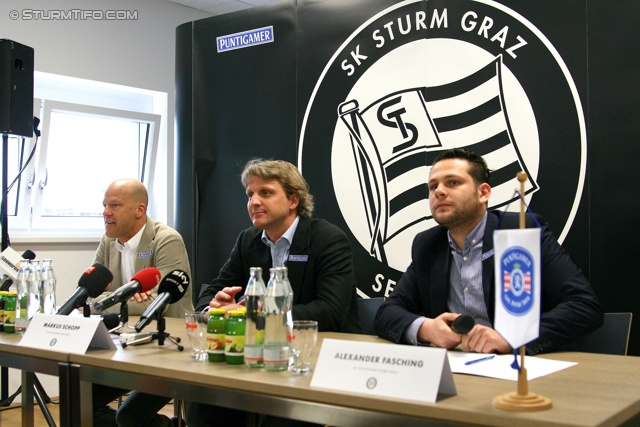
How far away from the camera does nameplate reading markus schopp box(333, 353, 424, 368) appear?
131cm

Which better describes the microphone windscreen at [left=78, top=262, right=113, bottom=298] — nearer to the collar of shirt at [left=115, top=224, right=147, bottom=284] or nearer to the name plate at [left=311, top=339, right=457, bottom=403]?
the collar of shirt at [left=115, top=224, right=147, bottom=284]

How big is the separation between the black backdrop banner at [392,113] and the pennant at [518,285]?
122cm

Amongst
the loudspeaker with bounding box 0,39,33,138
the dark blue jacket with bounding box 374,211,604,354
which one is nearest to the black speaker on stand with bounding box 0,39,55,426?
the loudspeaker with bounding box 0,39,33,138

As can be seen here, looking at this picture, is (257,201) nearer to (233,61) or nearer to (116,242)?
(116,242)

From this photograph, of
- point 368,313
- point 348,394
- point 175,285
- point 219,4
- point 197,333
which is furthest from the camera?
point 219,4

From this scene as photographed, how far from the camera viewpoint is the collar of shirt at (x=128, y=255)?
10.7ft

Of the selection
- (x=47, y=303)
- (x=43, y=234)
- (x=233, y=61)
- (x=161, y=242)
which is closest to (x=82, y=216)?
(x=43, y=234)

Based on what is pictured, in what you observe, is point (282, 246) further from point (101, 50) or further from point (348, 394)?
point (101, 50)

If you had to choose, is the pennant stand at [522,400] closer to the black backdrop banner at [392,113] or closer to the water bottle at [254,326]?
the water bottle at [254,326]

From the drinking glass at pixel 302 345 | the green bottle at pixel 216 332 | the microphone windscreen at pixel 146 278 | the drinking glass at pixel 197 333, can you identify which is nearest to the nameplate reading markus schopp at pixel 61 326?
the microphone windscreen at pixel 146 278

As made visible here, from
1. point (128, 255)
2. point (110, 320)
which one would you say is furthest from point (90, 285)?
point (128, 255)

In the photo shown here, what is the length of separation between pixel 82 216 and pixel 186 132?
1623 millimetres

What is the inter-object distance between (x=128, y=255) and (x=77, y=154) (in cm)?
263

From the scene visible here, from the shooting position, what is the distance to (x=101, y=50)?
532cm
